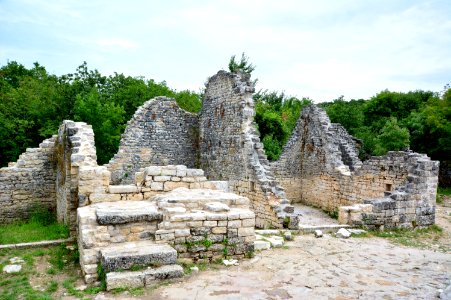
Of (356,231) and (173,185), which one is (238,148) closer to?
(356,231)

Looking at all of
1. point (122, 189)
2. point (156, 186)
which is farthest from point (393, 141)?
point (122, 189)

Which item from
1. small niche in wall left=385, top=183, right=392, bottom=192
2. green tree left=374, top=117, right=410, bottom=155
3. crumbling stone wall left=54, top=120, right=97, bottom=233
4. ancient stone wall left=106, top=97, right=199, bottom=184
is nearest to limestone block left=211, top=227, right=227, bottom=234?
crumbling stone wall left=54, top=120, right=97, bottom=233

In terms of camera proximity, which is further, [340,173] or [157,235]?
[340,173]

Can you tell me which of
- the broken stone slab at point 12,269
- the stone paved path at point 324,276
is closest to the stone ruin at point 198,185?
the stone paved path at point 324,276

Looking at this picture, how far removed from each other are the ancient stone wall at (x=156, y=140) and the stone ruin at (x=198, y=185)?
4 cm

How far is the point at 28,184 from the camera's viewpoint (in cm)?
1195

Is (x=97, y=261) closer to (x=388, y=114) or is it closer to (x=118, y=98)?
(x=118, y=98)

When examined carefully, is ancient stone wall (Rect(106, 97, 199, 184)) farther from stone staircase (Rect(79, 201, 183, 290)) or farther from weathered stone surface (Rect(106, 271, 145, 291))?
weathered stone surface (Rect(106, 271, 145, 291))

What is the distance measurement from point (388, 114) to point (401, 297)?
30.8m

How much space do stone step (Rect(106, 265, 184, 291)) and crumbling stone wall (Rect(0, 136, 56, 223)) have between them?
26.4ft

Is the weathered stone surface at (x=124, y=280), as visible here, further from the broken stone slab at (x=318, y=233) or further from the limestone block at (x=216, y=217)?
the broken stone slab at (x=318, y=233)

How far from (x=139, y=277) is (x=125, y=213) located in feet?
4.22

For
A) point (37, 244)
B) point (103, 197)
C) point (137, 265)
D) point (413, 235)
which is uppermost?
point (103, 197)

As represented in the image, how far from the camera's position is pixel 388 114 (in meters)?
33.1
